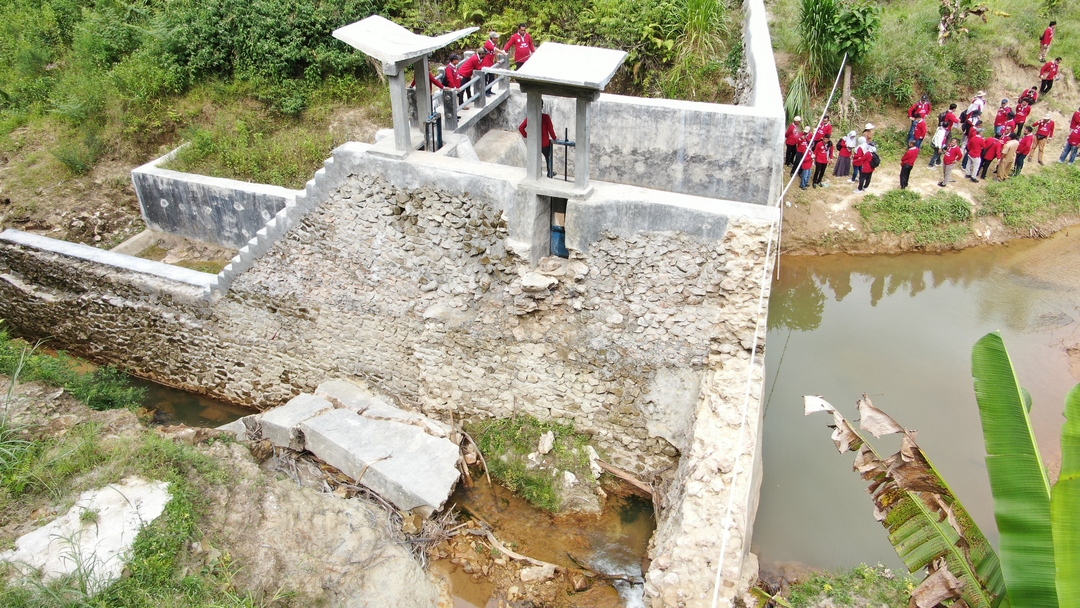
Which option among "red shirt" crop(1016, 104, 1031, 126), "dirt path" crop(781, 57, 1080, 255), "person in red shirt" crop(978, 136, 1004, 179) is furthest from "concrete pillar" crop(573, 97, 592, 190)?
"red shirt" crop(1016, 104, 1031, 126)

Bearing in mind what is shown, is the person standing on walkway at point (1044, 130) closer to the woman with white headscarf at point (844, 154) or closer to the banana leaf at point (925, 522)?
the woman with white headscarf at point (844, 154)

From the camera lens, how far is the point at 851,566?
7.17 m

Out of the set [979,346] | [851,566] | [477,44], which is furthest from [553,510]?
[477,44]

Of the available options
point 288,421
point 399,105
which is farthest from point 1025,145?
point 288,421

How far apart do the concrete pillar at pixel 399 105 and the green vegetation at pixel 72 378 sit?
15.5 ft

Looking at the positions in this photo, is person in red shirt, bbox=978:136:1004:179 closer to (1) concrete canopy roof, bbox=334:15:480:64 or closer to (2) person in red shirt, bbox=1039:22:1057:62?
(2) person in red shirt, bbox=1039:22:1057:62

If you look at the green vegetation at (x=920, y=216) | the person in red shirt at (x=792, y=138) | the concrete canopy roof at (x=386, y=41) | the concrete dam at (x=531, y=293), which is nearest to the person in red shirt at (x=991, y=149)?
the green vegetation at (x=920, y=216)

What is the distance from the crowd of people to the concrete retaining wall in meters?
8.75

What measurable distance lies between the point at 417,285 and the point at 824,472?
16.7 feet

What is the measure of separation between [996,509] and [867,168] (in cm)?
955

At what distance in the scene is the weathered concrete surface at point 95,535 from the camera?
538 centimetres

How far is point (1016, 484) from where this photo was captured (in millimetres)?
4059

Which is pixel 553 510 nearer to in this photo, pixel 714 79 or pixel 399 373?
pixel 399 373

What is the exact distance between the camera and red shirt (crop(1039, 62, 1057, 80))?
557 inches
